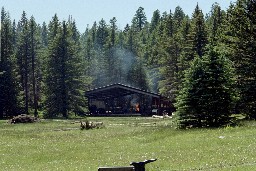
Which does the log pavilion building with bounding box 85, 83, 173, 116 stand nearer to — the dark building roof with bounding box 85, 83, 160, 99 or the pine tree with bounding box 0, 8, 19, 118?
the dark building roof with bounding box 85, 83, 160, 99

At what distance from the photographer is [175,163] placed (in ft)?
58.0

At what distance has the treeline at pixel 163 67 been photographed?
35938 millimetres

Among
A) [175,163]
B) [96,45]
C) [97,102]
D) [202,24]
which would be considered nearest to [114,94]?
[97,102]

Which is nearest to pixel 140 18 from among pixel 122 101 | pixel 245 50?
pixel 122 101

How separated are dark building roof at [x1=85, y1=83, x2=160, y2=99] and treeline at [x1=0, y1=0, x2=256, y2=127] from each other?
239cm

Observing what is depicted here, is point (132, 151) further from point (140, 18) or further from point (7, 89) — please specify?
point (140, 18)

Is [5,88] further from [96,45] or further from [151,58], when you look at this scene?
[96,45]

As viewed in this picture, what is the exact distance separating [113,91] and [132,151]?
173 feet

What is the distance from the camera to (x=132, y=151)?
77.3ft

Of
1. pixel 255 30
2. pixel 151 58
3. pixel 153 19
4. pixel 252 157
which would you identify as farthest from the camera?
pixel 153 19

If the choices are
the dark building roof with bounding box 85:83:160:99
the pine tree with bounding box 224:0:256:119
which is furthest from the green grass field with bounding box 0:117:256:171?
the dark building roof with bounding box 85:83:160:99

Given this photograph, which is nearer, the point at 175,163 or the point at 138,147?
the point at 175,163

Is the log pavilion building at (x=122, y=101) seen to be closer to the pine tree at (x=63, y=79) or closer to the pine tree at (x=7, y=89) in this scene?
the pine tree at (x=63, y=79)

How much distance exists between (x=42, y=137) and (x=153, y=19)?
144072 mm
